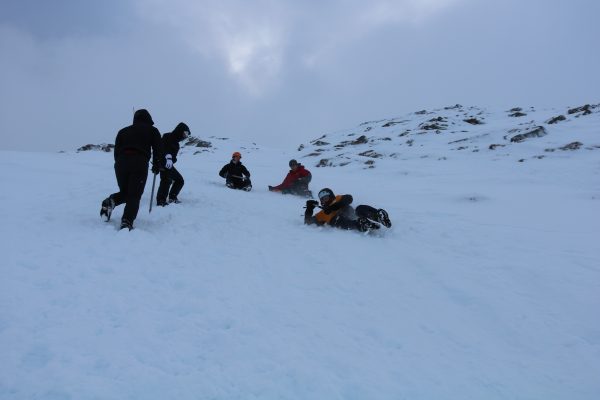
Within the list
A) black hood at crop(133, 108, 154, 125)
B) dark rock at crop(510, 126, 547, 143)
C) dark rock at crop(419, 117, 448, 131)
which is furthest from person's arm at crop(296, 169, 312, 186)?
dark rock at crop(419, 117, 448, 131)

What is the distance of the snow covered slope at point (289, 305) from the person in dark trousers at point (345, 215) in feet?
0.98

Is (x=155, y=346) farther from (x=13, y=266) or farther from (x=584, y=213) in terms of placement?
(x=584, y=213)

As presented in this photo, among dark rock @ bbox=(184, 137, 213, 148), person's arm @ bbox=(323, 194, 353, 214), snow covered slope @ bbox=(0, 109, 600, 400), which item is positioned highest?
dark rock @ bbox=(184, 137, 213, 148)

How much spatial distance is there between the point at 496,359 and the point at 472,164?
57.1 ft

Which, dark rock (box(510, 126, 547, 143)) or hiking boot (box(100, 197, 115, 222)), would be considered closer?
hiking boot (box(100, 197, 115, 222))

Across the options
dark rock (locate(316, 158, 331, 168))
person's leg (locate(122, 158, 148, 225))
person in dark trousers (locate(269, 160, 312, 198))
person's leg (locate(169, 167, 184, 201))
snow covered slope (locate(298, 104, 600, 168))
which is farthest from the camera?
dark rock (locate(316, 158, 331, 168))

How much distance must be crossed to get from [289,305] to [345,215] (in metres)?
4.67

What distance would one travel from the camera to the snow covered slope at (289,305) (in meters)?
3.42

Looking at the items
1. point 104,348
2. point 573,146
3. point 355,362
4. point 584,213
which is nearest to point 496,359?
point 355,362

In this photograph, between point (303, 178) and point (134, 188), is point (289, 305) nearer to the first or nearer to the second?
point (134, 188)

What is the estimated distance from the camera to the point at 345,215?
927cm

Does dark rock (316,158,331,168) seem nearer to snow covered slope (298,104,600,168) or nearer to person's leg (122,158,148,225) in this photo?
snow covered slope (298,104,600,168)

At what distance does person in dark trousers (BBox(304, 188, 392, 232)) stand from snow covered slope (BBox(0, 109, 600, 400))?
300 mm

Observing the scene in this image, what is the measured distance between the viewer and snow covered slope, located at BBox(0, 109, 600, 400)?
342 cm
